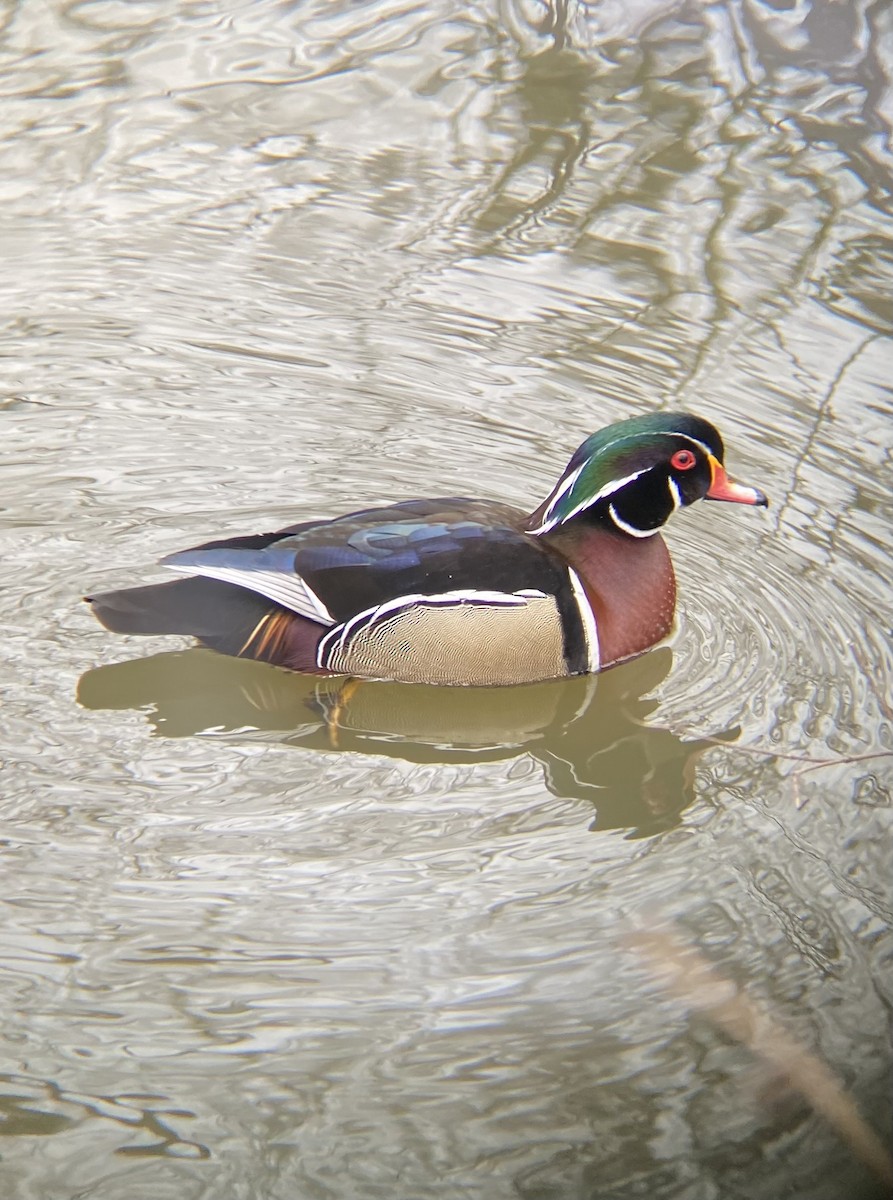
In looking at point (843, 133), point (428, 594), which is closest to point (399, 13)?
point (843, 133)

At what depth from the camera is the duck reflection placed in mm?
4059

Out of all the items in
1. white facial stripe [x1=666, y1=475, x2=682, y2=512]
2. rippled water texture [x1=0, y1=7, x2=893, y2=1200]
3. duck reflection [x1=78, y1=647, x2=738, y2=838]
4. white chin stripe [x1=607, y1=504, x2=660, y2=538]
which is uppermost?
white facial stripe [x1=666, y1=475, x2=682, y2=512]

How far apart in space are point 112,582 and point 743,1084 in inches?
98.3

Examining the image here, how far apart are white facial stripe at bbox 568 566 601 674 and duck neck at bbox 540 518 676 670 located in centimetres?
1

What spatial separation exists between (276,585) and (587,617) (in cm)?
90

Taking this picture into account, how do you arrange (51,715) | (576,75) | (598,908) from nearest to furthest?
(598,908) → (51,715) → (576,75)

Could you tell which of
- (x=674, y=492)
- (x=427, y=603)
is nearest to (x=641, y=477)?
(x=674, y=492)

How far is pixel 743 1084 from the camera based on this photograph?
2992mm

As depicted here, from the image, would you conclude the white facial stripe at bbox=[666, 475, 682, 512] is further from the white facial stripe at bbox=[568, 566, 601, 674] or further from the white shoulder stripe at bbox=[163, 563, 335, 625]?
the white shoulder stripe at bbox=[163, 563, 335, 625]

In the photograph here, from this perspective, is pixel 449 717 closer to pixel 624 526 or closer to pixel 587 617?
pixel 587 617

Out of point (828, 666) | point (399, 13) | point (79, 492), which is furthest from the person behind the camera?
point (399, 13)

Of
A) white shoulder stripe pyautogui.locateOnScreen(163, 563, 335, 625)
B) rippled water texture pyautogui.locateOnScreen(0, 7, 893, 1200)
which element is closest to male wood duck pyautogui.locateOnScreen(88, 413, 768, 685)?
white shoulder stripe pyautogui.locateOnScreen(163, 563, 335, 625)

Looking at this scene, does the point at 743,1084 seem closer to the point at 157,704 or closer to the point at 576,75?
the point at 157,704

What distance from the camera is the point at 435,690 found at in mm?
4352
